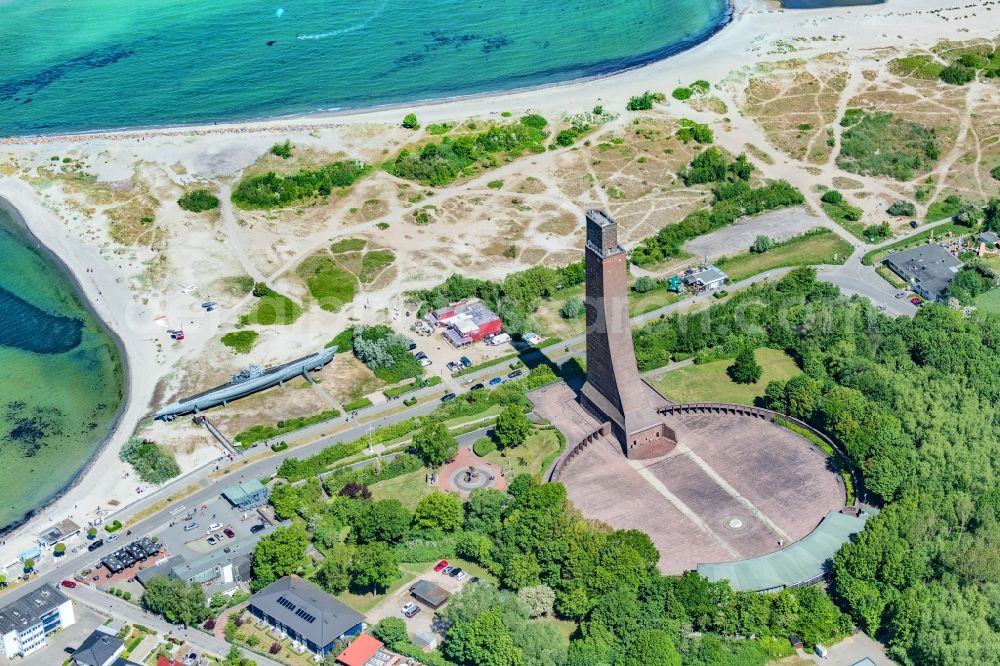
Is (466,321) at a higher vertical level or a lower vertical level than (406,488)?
higher

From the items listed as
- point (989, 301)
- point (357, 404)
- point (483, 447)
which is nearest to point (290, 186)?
point (357, 404)

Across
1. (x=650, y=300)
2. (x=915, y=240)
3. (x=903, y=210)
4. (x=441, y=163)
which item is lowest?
(x=915, y=240)

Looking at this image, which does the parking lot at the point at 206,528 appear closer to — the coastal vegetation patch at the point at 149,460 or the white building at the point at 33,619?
the coastal vegetation patch at the point at 149,460

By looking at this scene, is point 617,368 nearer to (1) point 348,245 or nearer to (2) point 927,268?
(2) point 927,268

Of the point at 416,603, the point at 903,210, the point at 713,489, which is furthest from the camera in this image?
the point at 903,210

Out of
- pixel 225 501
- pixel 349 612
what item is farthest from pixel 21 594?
pixel 349 612

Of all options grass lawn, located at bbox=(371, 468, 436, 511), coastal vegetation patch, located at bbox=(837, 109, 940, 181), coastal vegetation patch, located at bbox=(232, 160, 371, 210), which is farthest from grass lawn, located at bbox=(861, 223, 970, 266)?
coastal vegetation patch, located at bbox=(232, 160, 371, 210)

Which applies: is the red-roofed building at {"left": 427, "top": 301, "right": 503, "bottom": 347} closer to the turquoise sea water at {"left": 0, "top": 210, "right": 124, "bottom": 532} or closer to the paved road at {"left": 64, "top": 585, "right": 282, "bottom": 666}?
the turquoise sea water at {"left": 0, "top": 210, "right": 124, "bottom": 532}
